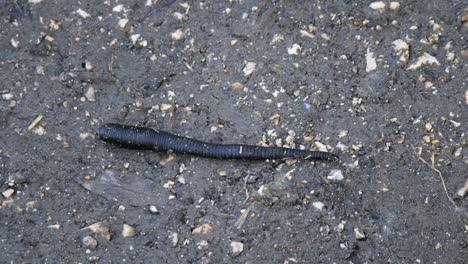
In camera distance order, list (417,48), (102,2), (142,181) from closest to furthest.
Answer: (142,181), (417,48), (102,2)

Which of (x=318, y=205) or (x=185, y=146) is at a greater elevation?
(x=185, y=146)

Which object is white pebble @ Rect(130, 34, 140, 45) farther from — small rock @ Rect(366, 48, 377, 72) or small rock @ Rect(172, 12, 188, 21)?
small rock @ Rect(366, 48, 377, 72)

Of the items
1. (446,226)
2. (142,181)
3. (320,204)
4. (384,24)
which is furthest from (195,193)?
(384,24)

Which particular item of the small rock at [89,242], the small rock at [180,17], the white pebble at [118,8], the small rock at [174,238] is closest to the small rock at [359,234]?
the small rock at [174,238]

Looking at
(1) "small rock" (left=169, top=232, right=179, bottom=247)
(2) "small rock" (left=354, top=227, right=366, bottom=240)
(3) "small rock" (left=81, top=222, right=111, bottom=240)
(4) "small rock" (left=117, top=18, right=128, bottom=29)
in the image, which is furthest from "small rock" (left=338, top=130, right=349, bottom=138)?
(4) "small rock" (left=117, top=18, right=128, bottom=29)

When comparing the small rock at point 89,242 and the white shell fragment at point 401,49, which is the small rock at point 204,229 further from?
the white shell fragment at point 401,49

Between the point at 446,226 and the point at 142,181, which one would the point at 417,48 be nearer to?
the point at 446,226

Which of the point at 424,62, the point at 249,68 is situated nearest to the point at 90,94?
the point at 249,68

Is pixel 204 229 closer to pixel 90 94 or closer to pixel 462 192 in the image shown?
pixel 90 94
